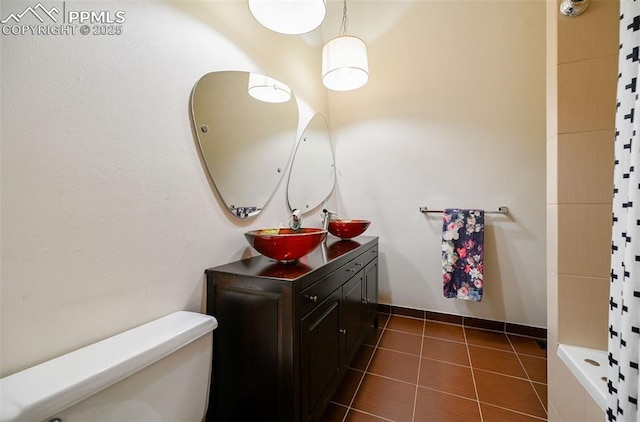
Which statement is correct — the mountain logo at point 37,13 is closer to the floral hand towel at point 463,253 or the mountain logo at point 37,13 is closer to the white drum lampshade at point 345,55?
the white drum lampshade at point 345,55

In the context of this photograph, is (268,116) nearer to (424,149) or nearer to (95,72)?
(95,72)

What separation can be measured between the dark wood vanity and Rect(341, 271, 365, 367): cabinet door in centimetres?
16

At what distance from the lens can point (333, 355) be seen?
1.31m

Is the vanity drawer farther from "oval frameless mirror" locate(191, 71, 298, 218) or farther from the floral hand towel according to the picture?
the floral hand towel

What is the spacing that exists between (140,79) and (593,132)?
182 cm

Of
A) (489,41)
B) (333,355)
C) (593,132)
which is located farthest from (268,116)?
(489,41)

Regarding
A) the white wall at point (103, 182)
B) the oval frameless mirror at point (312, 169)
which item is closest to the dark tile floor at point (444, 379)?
the white wall at point (103, 182)

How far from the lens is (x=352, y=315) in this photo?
158cm

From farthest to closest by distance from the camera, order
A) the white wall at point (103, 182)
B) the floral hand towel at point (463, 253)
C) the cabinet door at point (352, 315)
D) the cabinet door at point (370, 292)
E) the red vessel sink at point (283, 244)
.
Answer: the floral hand towel at point (463, 253), the cabinet door at point (370, 292), the cabinet door at point (352, 315), the red vessel sink at point (283, 244), the white wall at point (103, 182)

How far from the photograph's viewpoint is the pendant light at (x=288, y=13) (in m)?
1.27

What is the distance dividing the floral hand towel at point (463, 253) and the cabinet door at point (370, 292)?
0.60 metres

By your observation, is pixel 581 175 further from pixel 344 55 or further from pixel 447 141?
pixel 344 55

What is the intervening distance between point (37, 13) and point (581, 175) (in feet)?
6.52

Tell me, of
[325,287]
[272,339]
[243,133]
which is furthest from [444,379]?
[243,133]
